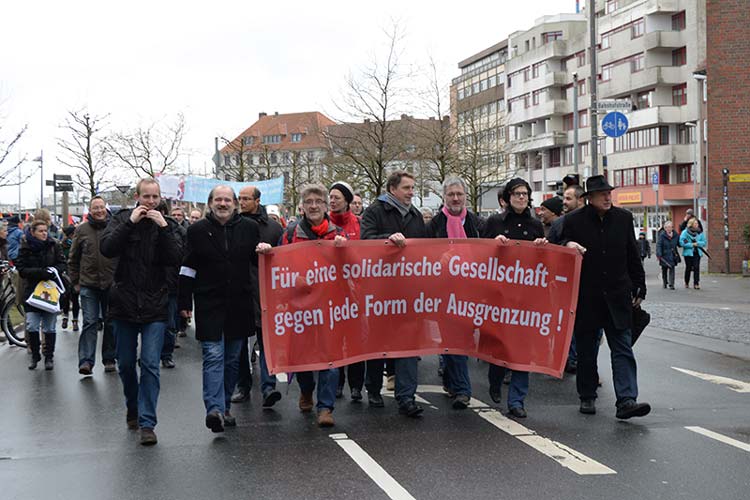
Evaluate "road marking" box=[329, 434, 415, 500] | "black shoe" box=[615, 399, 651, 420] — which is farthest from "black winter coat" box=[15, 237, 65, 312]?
"black shoe" box=[615, 399, 651, 420]

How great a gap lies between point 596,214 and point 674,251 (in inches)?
698

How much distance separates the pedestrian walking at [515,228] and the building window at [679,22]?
2513 inches

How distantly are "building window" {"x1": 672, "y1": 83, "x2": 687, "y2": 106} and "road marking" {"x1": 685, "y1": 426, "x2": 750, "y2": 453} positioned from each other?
211 ft

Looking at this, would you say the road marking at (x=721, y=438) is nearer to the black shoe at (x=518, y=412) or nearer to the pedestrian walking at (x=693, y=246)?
the black shoe at (x=518, y=412)

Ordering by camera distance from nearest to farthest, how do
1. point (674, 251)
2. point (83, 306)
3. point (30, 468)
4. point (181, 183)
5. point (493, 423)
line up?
1. point (30, 468)
2. point (493, 423)
3. point (83, 306)
4. point (674, 251)
5. point (181, 183)

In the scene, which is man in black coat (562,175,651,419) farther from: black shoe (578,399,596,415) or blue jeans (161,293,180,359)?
blue jeans (161,293,180,359)

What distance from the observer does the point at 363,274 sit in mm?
8047

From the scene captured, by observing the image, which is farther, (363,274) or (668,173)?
(668,173)

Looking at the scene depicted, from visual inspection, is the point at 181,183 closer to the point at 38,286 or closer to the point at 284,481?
the point at 38,286

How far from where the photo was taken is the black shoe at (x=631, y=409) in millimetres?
7465

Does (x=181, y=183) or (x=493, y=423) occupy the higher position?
(x=181, y=183)

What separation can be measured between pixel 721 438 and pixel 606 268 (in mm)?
1754

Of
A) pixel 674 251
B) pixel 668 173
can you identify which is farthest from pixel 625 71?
pixel 674 251

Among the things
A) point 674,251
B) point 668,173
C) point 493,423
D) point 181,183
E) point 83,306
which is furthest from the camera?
point 668,173
